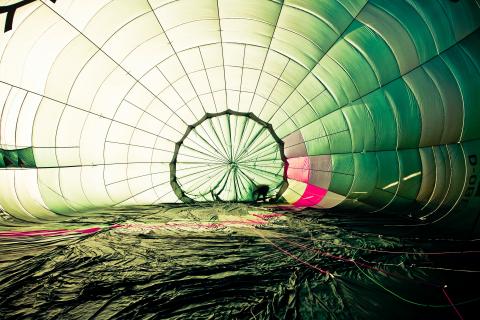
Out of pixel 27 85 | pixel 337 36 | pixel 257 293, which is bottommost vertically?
pixel 257 293

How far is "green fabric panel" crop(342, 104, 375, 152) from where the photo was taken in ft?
21.5

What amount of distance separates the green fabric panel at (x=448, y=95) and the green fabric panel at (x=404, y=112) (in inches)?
23.6

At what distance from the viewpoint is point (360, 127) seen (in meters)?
6.86

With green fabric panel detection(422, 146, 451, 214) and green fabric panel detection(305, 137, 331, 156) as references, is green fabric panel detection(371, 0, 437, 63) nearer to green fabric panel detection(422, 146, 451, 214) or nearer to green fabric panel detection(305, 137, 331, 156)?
green fabric panel detection(422, 146, 451, 214)

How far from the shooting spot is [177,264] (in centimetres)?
337

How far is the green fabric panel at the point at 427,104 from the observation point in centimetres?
500

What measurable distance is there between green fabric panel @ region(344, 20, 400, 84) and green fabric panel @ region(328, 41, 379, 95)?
112 mm

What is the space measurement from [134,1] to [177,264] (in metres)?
3.84

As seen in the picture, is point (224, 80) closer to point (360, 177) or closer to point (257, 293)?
point (360, 177)

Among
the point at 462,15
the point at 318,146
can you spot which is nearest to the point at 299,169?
the point at 318,146

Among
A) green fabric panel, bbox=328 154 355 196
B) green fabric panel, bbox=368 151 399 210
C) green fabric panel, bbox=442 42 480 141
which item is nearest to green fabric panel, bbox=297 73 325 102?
green fabric panel, bbox=328 154 355 196

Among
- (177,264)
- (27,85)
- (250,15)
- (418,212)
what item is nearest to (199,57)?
(250,15)

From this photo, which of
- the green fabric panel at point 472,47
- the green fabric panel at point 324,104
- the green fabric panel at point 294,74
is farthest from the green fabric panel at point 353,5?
the green fabric panel at point 324,104

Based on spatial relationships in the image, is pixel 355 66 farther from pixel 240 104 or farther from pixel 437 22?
pixel 240 104
